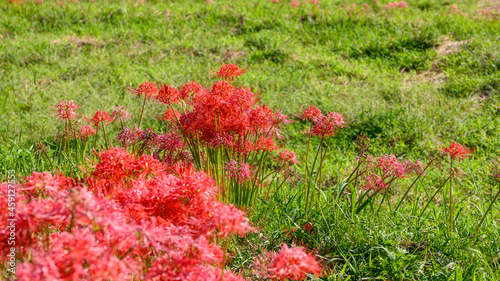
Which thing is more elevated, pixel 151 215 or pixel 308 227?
pixel 151 215

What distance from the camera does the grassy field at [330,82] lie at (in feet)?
8.57

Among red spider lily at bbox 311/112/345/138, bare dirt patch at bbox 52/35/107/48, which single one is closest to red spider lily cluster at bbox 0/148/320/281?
red spider lily at bbox 311/112/345/138

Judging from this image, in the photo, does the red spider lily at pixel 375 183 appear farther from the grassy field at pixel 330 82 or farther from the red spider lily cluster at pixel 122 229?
the red spider lily cluster at pixel 122 229

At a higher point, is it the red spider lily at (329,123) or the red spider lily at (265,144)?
the red spider lily at (329,123)

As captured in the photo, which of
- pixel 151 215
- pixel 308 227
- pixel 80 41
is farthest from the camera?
pixel 80 41

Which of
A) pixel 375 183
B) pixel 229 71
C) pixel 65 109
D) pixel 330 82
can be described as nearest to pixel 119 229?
pixel 229 71

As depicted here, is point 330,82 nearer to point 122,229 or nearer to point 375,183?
point 375,183

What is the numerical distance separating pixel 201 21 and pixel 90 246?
7944mm

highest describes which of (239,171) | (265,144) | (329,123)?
(329,123)

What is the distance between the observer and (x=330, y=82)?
644 centimetres

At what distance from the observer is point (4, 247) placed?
1442 millimetres

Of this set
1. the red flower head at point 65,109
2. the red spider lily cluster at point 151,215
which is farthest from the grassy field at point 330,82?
the red flower head at point 65,109

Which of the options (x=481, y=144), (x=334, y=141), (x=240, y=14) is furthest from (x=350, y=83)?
(x=240, y=14)

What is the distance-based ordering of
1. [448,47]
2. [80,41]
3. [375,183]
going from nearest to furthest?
[375,183] → [448,47] → [80,41]
